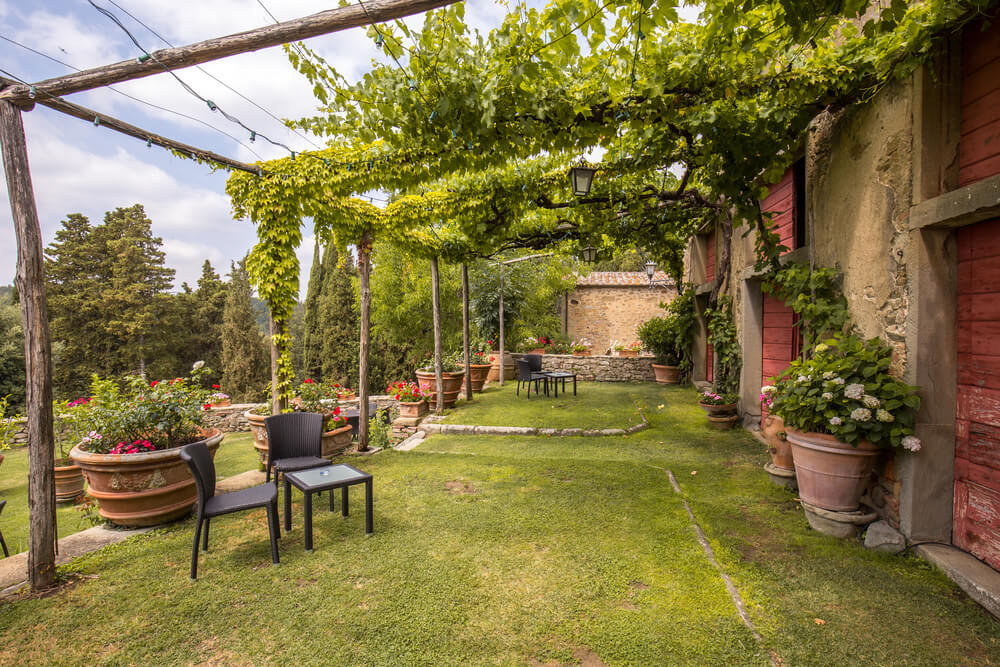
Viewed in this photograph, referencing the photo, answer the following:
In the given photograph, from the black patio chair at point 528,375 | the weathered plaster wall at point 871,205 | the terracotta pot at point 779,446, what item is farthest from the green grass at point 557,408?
the weathered plaster wall at point 871,205

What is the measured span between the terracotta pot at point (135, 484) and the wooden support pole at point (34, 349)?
67cm

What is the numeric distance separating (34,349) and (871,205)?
555 centimetres

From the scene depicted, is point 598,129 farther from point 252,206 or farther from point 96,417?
point 96,417

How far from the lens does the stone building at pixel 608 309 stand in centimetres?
1695

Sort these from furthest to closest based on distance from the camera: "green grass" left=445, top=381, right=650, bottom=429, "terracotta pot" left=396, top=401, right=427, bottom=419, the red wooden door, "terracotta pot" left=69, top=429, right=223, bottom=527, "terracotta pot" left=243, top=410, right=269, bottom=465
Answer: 1. "terracotta pot" left=396, top=401, right=427, bottom=419
2. "green grass" left=445, top=381, right=650, bottom=429
3. "terracotta pot" left=243, top=410, right=269, bottom=465
4. "terracotta pot" left=69, top=429, right=223, bottom=527
5. the red wooden door

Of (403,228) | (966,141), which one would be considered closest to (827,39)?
Answer: (966,141)

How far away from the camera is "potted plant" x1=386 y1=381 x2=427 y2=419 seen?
7.91 m

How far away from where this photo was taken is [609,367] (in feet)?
41.7

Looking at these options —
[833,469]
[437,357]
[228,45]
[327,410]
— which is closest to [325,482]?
[327,410]

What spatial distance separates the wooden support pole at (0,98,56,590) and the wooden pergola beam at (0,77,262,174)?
0.62ft

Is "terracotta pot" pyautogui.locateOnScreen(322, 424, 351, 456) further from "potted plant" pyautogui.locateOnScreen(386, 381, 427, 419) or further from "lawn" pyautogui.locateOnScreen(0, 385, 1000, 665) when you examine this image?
Result: "potted plant" pyautogui.locateOnScreen(386, 381, 427, 419)

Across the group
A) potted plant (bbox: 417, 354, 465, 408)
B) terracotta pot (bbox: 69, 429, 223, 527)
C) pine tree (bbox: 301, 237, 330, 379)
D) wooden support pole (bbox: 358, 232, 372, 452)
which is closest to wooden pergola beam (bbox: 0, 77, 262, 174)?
wooden support pole (bbox: 358, 232, 372, 452)

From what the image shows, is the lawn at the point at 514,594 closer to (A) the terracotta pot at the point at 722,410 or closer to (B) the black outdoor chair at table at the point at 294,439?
(B) the black outdoor chair at table at the point at 294,439

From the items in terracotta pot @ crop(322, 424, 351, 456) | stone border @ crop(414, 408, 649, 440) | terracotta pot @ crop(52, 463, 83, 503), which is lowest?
terracotta pot @ crop(52, 463, 83, 503)
